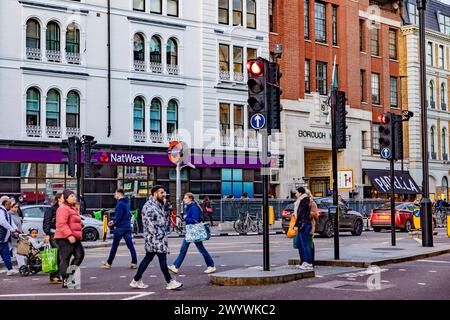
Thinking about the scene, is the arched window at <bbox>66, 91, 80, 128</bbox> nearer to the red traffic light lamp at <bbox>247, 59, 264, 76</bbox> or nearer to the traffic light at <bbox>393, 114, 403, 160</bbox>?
the traffic light at <bbox>393, 114, 403, 160</bbox>

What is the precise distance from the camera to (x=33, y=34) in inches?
1403

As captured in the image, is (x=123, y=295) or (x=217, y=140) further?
(x=217, y=140)

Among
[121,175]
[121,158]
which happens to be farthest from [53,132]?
[121,175]

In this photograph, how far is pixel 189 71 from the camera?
135 ft

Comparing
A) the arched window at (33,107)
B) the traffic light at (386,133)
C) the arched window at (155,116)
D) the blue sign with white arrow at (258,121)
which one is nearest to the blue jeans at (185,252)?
the blue sign with white arrow at (258,121)

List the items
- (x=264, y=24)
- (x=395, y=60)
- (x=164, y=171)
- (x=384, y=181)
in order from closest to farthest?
(x=164, y=171) < (x=264, y=24) < (x=384, y=181) < (x=395, y=60)

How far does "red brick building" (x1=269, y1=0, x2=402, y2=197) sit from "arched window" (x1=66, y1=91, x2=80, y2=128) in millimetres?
14048

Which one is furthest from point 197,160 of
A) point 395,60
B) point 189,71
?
point 395,60

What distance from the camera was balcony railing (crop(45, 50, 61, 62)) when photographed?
117 ft

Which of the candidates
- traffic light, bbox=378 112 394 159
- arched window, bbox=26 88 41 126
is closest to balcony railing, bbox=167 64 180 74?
arched window, bbox=26 88 41 126
